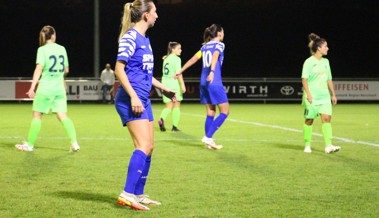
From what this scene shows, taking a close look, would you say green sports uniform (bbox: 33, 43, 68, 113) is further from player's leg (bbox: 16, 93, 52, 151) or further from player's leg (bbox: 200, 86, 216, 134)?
player's leg (bbox: 200, 86, 216, 134)

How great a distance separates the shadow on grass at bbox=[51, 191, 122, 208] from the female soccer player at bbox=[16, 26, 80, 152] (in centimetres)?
365

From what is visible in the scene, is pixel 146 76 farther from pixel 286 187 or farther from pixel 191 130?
pixel 191 130

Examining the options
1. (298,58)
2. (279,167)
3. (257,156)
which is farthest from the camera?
(298,58)

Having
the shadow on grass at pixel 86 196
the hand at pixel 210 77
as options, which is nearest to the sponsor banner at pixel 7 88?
Answer: the hand at pixel 210 77

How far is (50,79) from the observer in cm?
1021

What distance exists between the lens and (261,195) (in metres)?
6.53

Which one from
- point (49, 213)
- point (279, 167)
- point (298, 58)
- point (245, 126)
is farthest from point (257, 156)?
point (298, 58)

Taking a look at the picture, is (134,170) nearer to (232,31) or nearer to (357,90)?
(357,90)

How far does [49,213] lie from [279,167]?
3.84 m

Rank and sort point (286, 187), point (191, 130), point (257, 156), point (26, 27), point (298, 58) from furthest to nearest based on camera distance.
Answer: point (26, 27) < point (298, 58) < point (191, 130) < point (257, 156) < point (286, 187)

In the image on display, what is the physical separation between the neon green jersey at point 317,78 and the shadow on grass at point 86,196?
487cm

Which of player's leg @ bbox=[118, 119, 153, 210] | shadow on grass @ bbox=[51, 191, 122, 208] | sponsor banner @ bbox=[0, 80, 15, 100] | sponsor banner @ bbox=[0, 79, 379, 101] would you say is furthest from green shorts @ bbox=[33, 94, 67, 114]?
sponsor banner @ bbox=[0, 80, 15, 100]

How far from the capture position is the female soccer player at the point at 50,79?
10039 mm

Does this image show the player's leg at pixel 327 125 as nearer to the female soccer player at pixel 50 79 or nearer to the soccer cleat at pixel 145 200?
the female soccer player at pixel 50 79
